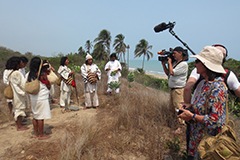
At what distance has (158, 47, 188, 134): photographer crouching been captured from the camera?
355 cm

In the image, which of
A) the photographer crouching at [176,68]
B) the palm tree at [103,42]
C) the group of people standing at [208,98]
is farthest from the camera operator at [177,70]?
the palm tree at [103,42]

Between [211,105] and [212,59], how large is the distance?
428 mm

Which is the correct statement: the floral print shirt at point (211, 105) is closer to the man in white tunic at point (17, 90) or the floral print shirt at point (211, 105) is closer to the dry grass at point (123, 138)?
the dry grass at point (123, 138)

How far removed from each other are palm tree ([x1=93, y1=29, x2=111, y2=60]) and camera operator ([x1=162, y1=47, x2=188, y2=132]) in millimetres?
30057

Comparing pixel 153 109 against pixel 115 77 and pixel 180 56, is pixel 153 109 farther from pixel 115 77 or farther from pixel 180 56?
pixel 115 77

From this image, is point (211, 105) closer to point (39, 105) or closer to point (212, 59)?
point (212, 59)

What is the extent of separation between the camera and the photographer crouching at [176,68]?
355cm

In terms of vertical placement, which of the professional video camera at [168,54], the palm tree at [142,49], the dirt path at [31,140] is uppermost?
the palm tree at [142,49]

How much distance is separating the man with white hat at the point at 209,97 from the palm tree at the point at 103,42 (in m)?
31.8

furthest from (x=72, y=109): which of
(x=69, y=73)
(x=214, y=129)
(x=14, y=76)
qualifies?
(x=214, y=129)

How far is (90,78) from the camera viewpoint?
5.64 meters

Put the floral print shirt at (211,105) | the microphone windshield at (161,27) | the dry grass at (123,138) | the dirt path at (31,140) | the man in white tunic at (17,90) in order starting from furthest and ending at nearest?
the man in white tunic at (17,90), the microphone windshield at (161,27), the dirt path at (31,140), the dry grass at (123,138), the floral print shirt at (211,105)

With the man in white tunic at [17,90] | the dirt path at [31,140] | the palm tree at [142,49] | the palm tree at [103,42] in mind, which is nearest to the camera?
the dirt path at [31,140]

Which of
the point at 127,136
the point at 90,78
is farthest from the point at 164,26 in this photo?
the point at 90,78
